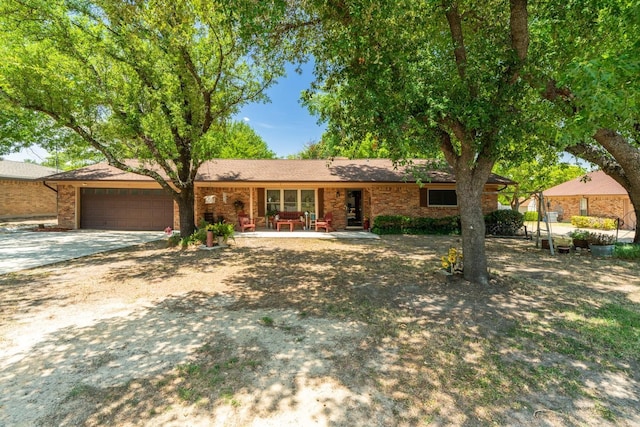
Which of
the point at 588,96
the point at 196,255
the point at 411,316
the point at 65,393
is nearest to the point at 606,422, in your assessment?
the point at 411,316

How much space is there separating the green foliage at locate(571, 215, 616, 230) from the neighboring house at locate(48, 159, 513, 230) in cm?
888

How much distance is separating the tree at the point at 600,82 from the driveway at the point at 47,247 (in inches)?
467

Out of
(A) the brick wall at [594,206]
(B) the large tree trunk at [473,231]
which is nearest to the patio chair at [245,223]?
(B) the large tree trunk at [473,231]

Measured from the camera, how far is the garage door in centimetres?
1658

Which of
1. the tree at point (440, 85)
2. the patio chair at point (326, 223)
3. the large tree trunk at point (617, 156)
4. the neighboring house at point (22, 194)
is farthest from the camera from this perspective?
the neighboring house at point (22, 194)

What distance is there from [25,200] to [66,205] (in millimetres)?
11383

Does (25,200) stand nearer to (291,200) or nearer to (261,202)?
(261,202)

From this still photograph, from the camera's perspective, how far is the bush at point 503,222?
48.5ft

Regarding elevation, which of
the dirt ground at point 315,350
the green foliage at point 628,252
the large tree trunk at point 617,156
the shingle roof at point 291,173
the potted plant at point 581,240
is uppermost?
the shingle roof at point 291,173

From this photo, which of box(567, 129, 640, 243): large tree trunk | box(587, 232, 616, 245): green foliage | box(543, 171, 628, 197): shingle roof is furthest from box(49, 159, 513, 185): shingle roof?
box(543, 171, 628, 197): shingle roof

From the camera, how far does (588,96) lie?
3.44 meters

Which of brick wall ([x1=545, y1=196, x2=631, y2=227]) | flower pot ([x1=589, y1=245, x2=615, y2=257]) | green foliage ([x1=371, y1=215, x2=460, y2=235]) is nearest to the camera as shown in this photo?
flower pot ([x1=589, y1=245, x2=615, y2=257])

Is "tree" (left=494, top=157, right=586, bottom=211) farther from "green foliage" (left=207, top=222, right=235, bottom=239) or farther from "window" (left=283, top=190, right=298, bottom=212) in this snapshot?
"green foliage" (left=207, top=222, right=235, bottom=239)

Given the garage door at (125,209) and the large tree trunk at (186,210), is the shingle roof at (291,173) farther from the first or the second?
the large tree trunk at (186,210)
